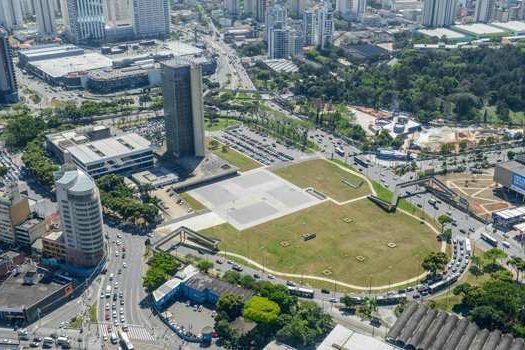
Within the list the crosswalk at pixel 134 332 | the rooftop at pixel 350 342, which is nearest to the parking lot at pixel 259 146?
the crosswalk at pixel 134 332

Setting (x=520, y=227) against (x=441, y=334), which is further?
(x=520, y=227)

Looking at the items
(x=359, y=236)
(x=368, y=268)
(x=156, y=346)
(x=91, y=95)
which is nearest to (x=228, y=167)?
(x=359, y=236)

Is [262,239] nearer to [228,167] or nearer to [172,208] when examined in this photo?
[172,208]

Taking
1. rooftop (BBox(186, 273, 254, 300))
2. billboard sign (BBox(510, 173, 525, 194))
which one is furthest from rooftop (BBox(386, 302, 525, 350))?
billboard sign (BBox(510, 173, 525, 194))

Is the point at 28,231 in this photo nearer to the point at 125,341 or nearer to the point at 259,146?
the point at 125,341

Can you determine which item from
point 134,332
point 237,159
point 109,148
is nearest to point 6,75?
point 109,148

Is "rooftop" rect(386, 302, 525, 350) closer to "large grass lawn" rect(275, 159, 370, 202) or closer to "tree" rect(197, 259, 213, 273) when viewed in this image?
"tree" rect(197, 259, 213, 273)
